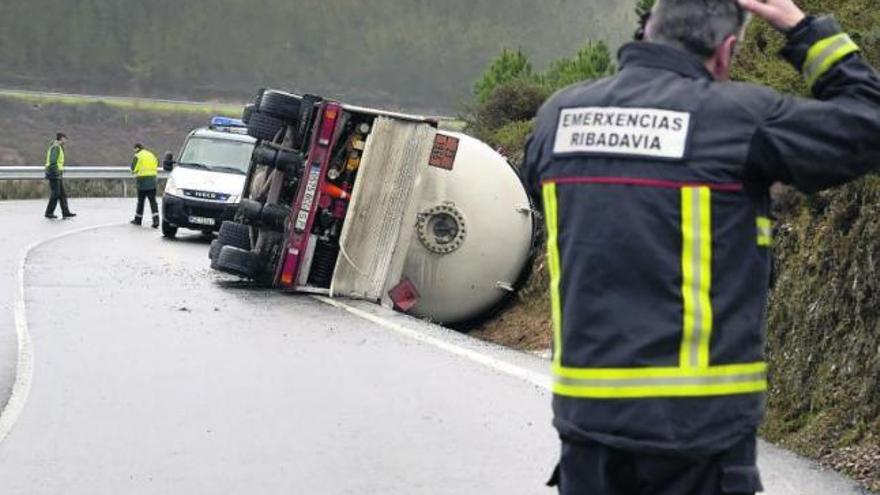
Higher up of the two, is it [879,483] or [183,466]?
[879,483]

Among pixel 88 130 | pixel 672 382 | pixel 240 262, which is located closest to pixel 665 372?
pixel 672 382

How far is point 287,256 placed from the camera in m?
15.0

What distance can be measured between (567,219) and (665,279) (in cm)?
27

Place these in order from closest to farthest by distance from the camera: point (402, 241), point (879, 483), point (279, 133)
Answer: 1. point (879, 483)
2. point (402, 241)
3. point (279, 133)

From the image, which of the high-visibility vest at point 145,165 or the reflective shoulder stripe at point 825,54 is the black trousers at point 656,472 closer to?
the reflective shoulder stripe at point 825,54

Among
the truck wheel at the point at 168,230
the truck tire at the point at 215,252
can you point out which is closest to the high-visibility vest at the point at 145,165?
the truck wheel at the point at 168,230

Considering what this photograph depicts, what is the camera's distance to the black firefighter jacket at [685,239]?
328cm

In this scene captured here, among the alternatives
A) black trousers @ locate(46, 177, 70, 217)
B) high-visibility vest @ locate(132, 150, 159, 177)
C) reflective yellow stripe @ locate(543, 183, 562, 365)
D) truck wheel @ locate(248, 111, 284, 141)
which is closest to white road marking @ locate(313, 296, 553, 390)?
truck wheel @ locate(248, 111, 284, 141)

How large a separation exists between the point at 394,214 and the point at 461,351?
3544 millimetres

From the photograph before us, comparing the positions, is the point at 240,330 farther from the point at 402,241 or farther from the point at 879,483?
the point at 879,483

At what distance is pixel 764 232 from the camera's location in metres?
3.37

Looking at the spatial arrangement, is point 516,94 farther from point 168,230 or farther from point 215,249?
point 168,230

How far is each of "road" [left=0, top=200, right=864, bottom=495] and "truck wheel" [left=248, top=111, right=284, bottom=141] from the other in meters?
1.68

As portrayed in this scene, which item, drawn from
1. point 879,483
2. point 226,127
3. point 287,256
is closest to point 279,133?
point 287,256
